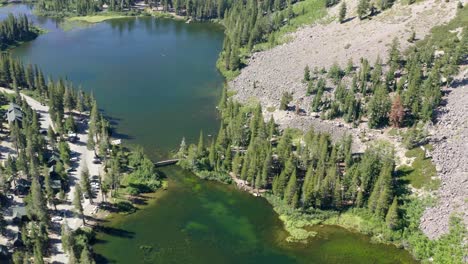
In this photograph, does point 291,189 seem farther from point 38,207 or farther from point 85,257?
point 38,207

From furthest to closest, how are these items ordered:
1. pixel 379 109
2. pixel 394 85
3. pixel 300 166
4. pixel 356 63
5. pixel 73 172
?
pixel 356 63, pixel 394 85, pixel 379 109, pixel 300 166, pixel 73 172

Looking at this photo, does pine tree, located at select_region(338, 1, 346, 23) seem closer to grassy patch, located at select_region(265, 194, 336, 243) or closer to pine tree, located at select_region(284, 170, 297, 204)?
pine tree, located at select_region(284, 170, 297, 204)

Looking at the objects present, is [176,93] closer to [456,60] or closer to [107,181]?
[107,181]

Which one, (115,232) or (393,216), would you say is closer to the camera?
(393,216)

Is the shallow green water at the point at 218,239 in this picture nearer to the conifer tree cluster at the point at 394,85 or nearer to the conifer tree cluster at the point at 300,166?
the conifer tree cluster at the point at 300,166

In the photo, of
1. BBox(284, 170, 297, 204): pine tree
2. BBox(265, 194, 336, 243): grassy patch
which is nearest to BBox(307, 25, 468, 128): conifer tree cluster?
BBox(284, 170, 297, 204): pine tree

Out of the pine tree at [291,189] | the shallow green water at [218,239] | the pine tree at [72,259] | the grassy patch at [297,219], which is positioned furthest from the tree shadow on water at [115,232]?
the pine tree at [291,189]

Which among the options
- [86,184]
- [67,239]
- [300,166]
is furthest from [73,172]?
[300,166]
